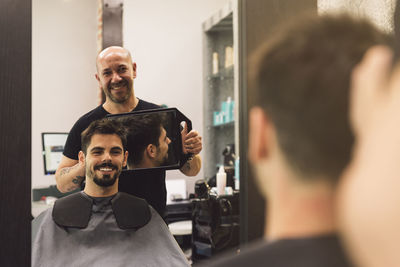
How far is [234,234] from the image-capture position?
2143 mm

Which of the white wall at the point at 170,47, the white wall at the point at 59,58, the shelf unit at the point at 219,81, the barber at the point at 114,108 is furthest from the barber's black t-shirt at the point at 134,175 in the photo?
the shelf unit at the point at 219,81

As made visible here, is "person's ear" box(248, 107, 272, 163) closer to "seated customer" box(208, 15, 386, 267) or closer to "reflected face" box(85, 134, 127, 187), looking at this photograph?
"seated customer" box(208, 15, 386, 267)

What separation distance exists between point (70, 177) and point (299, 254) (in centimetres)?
155

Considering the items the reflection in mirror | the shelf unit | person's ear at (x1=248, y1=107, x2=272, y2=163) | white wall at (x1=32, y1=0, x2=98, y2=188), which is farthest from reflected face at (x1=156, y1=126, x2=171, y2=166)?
the shelf unit

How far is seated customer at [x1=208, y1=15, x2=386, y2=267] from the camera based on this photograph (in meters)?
0.39

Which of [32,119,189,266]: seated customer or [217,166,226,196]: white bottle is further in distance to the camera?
[217,166,226,196]: white bottle

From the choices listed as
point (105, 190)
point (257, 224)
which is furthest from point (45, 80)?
point (257, 224)

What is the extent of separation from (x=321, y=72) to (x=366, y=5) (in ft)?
5.23

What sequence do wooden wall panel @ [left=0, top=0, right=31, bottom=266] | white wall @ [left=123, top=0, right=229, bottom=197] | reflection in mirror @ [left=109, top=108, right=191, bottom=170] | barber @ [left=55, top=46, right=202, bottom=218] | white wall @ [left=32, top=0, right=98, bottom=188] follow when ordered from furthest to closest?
white wall @ [left=32, top=0, right=98, bottom=188] < white wall @ [left=123, top=0, right=229, bottom=197] < barber @ [left=55, top=46, right=202, bottom=218] < reflection in mirror @ [left=109, top=108, right=191, bottom=170] < wooden wall panel @ [left=0, top=0, right=31, bottom=266]

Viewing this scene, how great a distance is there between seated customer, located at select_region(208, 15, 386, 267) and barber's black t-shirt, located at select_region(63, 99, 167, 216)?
1.27 m

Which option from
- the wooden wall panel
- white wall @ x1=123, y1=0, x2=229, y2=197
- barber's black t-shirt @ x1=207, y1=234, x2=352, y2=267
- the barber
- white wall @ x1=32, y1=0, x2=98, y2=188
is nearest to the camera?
barber's black t-shirt @ x1=207, y1=234, x2=352, y2=267

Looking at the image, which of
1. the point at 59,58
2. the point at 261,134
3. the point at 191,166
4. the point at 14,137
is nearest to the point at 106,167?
the point at 191,166

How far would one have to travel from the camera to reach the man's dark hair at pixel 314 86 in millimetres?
392

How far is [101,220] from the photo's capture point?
178 centimetres
